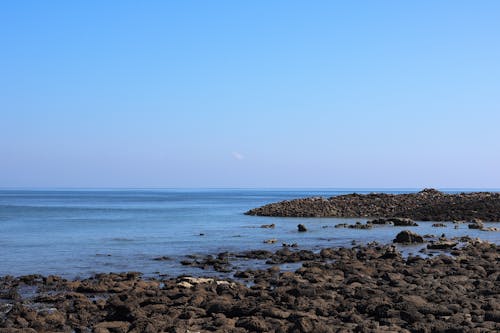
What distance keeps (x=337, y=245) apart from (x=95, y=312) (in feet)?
63.5

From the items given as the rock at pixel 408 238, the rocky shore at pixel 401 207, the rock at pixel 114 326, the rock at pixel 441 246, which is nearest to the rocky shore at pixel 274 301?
the rock at pixel 114 326

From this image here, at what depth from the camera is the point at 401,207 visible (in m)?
59.9

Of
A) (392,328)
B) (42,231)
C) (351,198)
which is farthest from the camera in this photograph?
(351,198)

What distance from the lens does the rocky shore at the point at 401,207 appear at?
53750 millimetres

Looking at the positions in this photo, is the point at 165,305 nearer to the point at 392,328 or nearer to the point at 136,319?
the point at 136,319

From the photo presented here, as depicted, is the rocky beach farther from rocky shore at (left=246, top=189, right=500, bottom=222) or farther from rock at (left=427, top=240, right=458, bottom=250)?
rocky shore at (left=246, top=189, right=500, bottom=222)

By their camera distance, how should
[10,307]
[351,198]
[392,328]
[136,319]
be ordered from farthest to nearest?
[351,198] → [10,307] → [136,319] → [392,328]

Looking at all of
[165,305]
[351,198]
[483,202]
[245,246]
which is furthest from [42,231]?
[483,202]

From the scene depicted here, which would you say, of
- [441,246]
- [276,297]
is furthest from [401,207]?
[276,297]

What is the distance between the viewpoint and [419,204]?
60.5 metres

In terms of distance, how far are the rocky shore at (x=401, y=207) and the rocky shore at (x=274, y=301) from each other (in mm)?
34358

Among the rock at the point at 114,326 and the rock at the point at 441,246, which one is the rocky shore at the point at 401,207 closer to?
the rock at the point at 441,246

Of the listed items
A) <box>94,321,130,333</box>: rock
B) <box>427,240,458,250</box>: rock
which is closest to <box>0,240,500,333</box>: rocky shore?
<box>94,321,130,333</box>: rock

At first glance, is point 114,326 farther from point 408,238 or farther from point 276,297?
point 408,238
